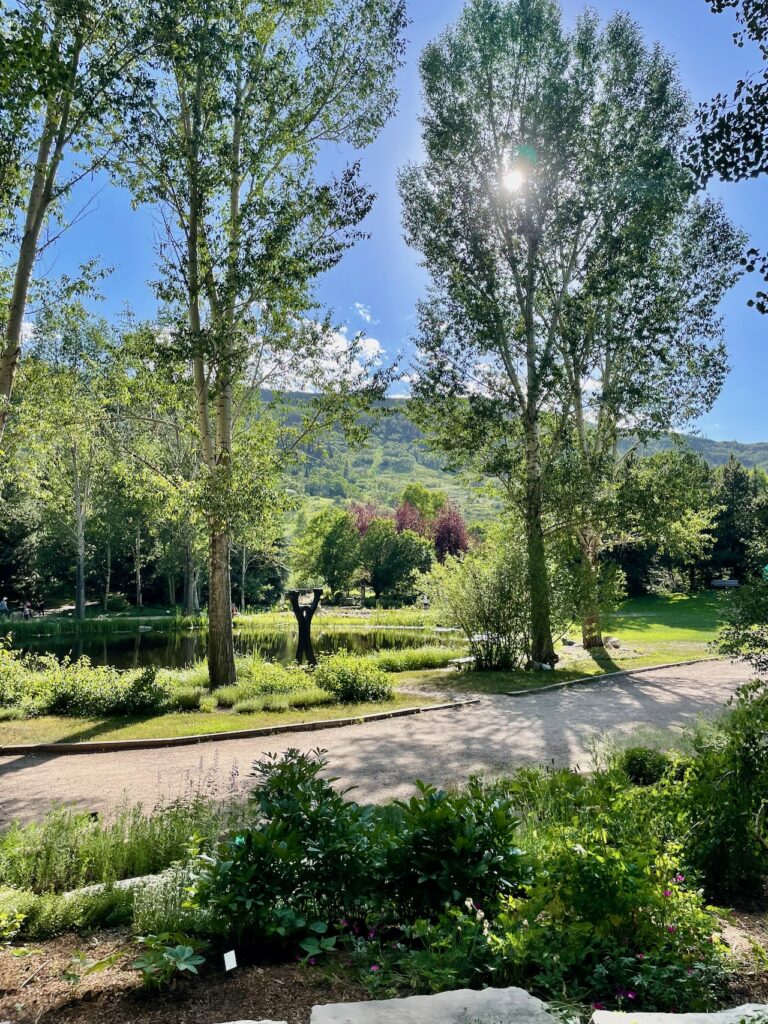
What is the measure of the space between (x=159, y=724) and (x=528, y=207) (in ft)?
46.6

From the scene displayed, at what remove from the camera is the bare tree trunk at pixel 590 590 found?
15.3 m

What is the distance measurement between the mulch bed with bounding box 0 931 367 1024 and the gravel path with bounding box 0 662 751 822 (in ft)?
7.29

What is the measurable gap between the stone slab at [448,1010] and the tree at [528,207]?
42.1 ft

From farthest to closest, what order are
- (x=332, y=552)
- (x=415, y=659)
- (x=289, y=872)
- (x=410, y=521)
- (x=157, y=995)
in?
(x=410, y=521)
(x=332, y=552)
(x=415, y=659)
(x=289, y=872)
(x=157, y=995)

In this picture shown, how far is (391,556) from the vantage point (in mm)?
53188

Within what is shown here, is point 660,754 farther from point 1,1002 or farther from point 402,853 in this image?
point 1,1002

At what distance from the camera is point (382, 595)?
54531 millimetres

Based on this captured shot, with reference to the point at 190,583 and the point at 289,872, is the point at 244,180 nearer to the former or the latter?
the point at 289,872

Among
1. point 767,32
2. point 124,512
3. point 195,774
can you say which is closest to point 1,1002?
point 195,774

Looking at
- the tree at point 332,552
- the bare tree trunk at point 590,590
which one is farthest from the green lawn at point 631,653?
the tree at point 332,552

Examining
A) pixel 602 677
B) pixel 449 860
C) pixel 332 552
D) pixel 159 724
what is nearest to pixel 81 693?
pixel 159 724

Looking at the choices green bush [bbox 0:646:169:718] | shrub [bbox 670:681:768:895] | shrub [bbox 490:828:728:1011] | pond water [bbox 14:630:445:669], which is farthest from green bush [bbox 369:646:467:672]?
shrub [bbox 490:828:728:1011]

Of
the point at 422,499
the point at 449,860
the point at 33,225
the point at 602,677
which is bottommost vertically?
the point at 602,677

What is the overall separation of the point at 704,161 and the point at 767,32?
40.7 inches
